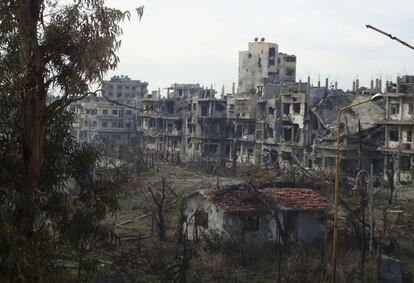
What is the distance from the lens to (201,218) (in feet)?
93.8

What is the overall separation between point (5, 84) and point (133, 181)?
11.6ft

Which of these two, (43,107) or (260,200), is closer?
(43,107)

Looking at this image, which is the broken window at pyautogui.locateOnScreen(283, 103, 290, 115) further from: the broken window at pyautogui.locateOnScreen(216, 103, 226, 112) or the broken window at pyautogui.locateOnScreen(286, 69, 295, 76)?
the broken window at pyautogui.locateOnScreen(286, 69, 295, 76)

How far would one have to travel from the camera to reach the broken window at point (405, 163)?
55475 millimetres

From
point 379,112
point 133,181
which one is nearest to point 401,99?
point 379,112

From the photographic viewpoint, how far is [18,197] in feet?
31.9

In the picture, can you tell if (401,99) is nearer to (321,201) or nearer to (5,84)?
(321,201)

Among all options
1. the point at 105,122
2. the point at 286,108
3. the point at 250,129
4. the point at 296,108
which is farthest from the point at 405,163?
the point at 105,122

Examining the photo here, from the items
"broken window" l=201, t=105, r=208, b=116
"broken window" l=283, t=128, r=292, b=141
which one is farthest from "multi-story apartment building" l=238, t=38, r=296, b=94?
"broken window" l=283, t=128, r=292, b=141

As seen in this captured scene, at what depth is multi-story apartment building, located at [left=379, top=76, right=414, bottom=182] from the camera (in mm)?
54812

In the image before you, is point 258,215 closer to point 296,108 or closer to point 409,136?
point 409,136

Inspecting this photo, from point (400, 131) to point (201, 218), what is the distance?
34.1 metres

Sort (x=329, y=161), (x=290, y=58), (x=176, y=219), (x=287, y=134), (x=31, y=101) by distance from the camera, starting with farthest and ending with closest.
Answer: (x=290, y=58) < (x=287, y=134) < (x=329, y=161) < (x=176, y=219) < (x=31, y=101)

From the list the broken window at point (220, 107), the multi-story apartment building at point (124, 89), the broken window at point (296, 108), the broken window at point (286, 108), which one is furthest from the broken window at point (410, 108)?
the multi-story apartment building at point (124, 89)
